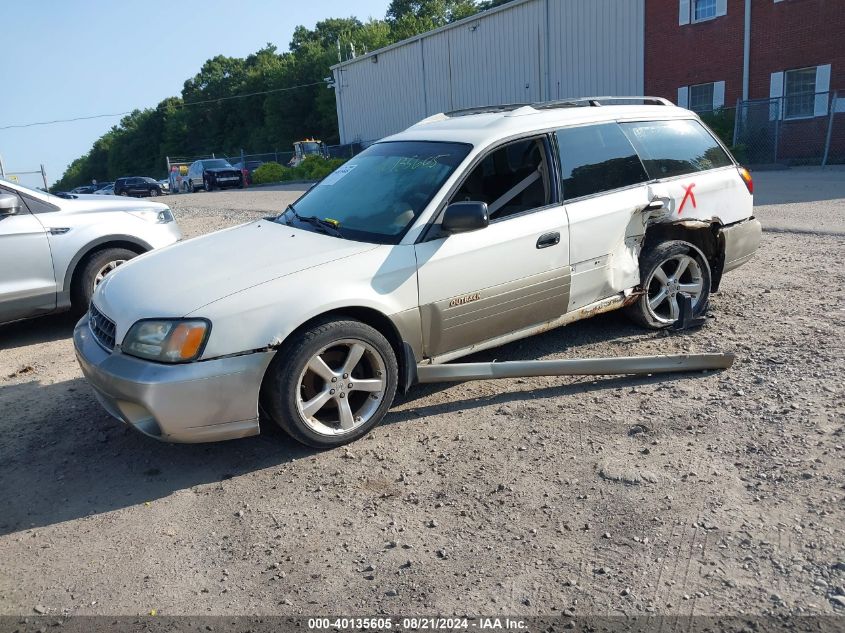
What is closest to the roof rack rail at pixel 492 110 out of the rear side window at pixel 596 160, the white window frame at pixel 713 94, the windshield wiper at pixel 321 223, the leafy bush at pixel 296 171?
the rear side window at pixel 596 160

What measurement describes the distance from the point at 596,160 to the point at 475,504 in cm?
280

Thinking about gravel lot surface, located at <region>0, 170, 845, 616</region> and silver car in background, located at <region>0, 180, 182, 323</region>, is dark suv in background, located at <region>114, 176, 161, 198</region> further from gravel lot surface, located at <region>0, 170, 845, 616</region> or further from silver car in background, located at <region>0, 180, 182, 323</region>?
gravel lot surface, located at <region>0, 170, 845, 616</region>

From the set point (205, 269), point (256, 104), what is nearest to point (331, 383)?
point (205, 269)

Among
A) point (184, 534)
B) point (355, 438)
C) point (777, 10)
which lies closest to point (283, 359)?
point (355, 438)

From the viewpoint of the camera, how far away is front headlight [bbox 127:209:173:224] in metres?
7.18

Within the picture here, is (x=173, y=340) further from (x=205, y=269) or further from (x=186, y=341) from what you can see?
(x=205, y=269)

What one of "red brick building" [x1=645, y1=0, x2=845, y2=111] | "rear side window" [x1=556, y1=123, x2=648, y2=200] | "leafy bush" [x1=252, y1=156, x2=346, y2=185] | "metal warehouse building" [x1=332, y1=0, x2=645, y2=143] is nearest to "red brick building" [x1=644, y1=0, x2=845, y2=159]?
"red brick building" [x1=645, y1=0, x2=845, y2=111]

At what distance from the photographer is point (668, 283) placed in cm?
557

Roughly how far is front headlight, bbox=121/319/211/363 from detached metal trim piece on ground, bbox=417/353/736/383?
57.5 inches

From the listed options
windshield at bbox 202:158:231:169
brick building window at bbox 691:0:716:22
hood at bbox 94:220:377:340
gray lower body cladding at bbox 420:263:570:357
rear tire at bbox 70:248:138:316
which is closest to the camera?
hood at bbox 94:220:377:340

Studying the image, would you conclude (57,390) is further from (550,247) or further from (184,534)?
(550,247)

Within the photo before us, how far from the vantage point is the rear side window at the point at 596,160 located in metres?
4.96

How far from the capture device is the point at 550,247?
473cm

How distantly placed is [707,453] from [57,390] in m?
4.40
